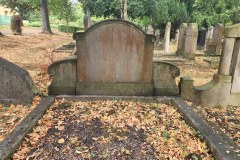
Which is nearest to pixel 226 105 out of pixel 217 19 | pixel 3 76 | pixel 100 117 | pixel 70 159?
pixel 100 117

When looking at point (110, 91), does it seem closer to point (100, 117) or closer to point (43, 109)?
point (100, 117)

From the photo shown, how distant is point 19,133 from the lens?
10.3 ft

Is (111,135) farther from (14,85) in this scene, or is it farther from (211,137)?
(14,85)

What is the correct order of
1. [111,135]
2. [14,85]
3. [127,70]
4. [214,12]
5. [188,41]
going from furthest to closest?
[214,12]
[188,41]
[127,70]
[14,85]
[111,135]

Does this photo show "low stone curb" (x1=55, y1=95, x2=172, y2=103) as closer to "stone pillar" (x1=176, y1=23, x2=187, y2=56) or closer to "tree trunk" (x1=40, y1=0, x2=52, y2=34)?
"stone pillar" (x1=176, y1=23, x2=187, y2=56)

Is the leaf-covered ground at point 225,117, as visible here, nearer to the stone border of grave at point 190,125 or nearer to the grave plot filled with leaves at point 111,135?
the stone border of grave at point 190,125

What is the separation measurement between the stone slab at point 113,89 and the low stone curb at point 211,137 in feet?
2.95

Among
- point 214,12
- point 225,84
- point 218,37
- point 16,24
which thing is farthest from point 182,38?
point 16,24

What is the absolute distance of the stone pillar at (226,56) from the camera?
4.48 metres

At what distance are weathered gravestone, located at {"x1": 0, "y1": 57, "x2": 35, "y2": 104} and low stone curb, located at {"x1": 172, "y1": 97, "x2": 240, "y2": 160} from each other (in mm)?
3028

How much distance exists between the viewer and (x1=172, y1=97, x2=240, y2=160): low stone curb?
2.79 metres

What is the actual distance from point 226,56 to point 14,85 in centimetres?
433

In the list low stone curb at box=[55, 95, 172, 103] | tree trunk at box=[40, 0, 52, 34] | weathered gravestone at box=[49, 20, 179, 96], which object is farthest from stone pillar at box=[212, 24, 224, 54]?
tree trunk at box=[40, 0, 52, 34]

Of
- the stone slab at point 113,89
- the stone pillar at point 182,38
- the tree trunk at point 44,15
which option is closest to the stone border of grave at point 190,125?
the stone slab at point 113,89
